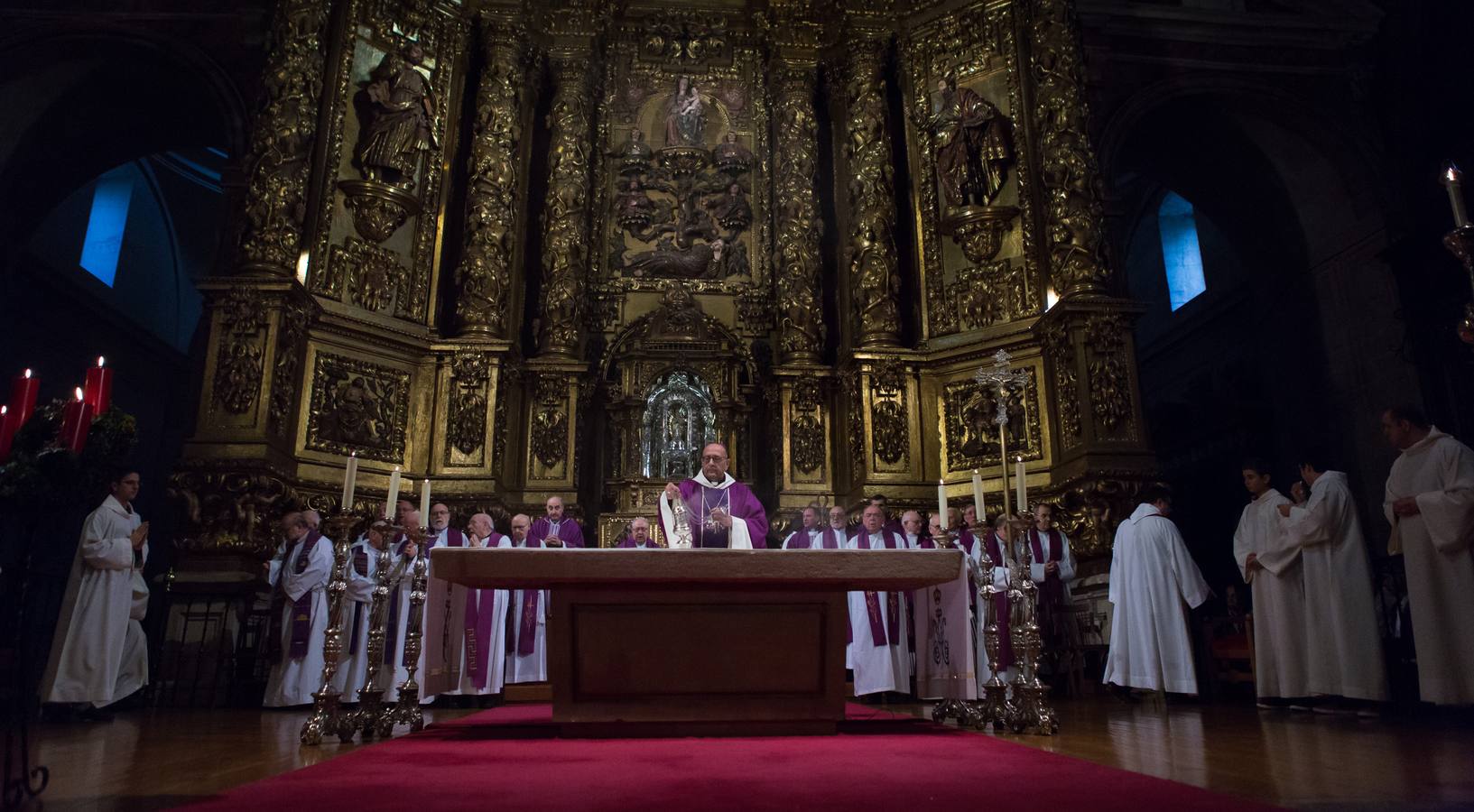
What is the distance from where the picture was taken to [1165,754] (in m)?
4.34

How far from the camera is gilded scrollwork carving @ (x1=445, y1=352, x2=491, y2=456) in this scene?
462 inches

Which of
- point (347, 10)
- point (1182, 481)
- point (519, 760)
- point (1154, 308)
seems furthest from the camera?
point (1154, 308)

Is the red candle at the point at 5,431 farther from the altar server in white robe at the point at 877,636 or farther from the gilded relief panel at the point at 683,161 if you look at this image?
the gilded relief panel at the point at 683,161

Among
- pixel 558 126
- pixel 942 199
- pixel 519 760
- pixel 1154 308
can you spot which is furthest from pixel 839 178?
pixel 519 760

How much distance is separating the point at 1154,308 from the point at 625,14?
1189 centimetres

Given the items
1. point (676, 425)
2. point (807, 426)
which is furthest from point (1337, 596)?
point (676, 425)

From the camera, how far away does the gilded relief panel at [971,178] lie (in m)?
12.4

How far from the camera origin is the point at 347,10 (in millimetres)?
12047

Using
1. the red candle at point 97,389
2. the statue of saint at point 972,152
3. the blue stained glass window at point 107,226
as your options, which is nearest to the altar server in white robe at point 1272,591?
the statue of saint at point 972,152

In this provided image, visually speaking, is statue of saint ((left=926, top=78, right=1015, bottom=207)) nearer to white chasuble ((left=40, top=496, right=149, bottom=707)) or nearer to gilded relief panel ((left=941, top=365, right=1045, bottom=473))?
gilded relief panel ((left=941, top=365, right=1045, bottom=473))

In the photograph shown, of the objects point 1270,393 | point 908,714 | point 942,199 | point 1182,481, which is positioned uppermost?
point 942,199

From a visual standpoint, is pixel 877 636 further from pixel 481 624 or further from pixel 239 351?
pixel 239 351

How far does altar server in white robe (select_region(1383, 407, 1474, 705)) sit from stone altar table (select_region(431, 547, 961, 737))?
3341 millimetres

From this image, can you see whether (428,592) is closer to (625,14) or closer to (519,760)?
(519,760)
